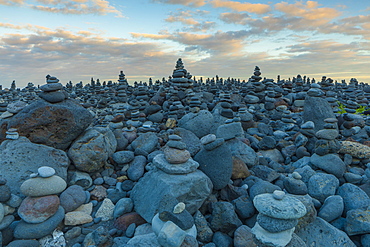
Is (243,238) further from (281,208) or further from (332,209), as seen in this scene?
(332,209)

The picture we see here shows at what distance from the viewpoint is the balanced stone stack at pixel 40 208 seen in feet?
16.3

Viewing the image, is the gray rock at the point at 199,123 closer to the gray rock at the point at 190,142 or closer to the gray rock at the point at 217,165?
the gray rock at the point at 190,142

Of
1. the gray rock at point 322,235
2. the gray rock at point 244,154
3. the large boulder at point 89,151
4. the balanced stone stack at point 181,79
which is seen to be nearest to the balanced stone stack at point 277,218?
the gray rock at point 322,235

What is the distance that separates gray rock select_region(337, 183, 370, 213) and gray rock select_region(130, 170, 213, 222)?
10.3ft

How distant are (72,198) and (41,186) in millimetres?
807

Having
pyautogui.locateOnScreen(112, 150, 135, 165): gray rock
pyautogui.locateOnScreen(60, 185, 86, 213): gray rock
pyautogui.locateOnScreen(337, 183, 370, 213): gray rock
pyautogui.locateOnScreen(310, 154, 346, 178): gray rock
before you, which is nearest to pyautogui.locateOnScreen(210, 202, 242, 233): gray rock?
pyautogui.locateOnScreen(337, 183, 370, 213): gray rock

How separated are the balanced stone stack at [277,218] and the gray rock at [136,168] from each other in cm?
345

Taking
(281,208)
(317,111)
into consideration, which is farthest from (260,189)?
(317,111)

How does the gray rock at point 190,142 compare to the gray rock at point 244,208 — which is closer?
the gray rock at point 244,208

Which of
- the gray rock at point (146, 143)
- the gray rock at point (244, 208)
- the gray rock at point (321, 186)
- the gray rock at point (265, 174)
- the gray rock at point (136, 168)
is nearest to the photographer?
the gray rock at point (244, 208)

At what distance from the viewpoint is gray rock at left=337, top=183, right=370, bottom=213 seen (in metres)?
5.79

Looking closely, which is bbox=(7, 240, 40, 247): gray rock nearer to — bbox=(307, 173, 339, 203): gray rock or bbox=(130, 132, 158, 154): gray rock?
bbox=(130, 132, 158, 154): gray rock

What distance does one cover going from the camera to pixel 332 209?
5711 millimetres

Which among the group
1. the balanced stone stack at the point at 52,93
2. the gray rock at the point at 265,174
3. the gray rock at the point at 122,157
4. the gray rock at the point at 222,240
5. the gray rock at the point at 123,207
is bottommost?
the gray rock at the point at 222,240
